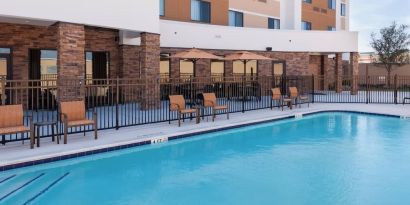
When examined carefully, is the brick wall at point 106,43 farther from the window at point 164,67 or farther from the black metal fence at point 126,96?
the window at point 164,67

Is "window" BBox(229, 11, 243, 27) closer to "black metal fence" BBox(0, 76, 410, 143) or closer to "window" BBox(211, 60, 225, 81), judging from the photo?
"window" BBox(211, 60, 225, 81)

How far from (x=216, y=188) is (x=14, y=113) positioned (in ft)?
17.3

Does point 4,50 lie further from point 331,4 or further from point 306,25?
point 331,4

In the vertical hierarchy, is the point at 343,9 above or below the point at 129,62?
above

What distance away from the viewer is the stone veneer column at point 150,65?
16406 mm

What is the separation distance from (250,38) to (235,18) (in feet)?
9.10

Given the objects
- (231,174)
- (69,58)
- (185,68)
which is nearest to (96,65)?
(69,58)

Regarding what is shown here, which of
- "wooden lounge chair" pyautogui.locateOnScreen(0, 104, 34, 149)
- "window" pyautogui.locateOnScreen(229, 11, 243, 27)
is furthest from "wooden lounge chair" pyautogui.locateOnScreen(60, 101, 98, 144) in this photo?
"window" pyautogui.locateOnScreen(229, 11, 243, 27)

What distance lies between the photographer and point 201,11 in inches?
957

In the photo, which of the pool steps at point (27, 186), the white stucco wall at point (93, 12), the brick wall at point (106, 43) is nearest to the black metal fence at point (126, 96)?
the brick wall at point (106, 43)

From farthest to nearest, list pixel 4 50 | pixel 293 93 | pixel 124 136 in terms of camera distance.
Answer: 1. pixel 293 93
2. pixel 4 50
3. pixel 124 136

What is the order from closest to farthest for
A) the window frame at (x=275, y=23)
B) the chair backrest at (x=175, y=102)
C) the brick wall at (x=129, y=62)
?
1. the chair backrest at (x=175, y=102)
2. the brick wall at (x=129, y=62)
3. the window frame at (x=275, y=23)

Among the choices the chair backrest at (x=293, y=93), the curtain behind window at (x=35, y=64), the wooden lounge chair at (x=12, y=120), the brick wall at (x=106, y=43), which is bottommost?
the wooden lounge chair at (x=12, y=120)

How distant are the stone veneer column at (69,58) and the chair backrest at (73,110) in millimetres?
2599
